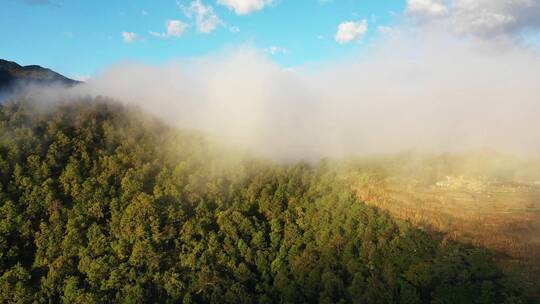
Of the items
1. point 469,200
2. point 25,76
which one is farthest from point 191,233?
point 25,76

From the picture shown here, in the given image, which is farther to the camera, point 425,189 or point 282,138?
point 282,138

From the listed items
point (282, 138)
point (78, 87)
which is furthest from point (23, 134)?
point (282, 138)

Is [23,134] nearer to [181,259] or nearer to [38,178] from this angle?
[38,178]

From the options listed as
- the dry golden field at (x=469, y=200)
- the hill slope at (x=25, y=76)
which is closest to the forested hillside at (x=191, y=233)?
the dry golden field at (x=469, y=200)

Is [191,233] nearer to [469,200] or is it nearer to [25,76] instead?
[469,200]

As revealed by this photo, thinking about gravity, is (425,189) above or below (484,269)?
above

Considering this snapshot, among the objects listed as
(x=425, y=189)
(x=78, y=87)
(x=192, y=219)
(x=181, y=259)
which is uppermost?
(x=78, y=87)

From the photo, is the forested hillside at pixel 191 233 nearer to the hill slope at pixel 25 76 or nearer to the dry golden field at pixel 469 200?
the dry golden field at pixel 469 200
